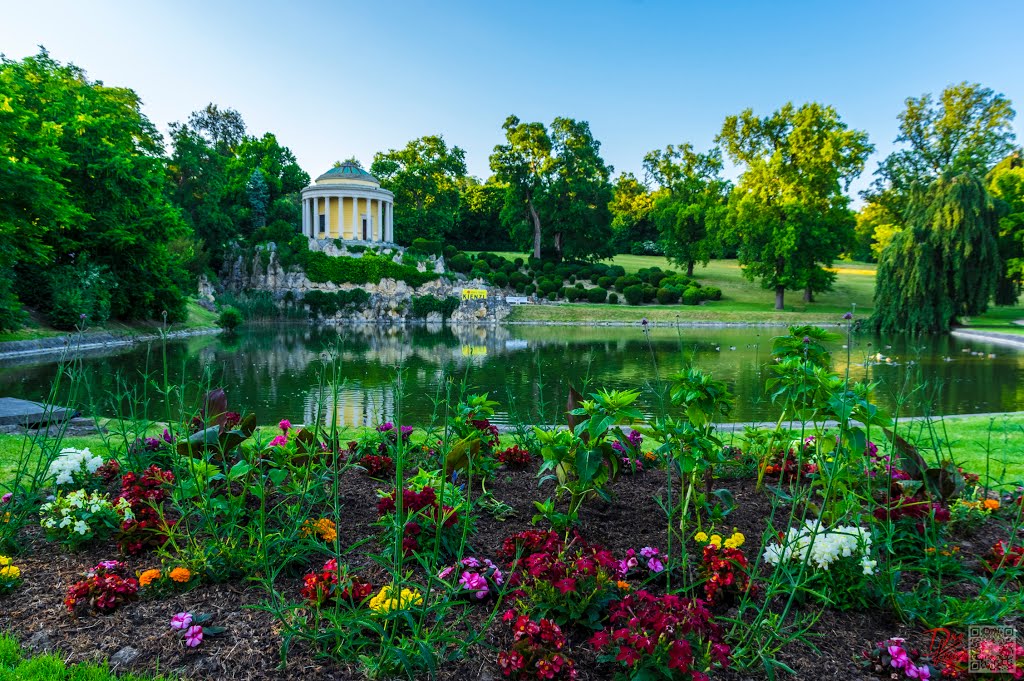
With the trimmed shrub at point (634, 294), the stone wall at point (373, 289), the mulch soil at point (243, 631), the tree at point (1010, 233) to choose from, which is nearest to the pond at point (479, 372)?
the mulch soil at point (243, 631)

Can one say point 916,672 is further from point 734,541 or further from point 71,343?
point 71,343

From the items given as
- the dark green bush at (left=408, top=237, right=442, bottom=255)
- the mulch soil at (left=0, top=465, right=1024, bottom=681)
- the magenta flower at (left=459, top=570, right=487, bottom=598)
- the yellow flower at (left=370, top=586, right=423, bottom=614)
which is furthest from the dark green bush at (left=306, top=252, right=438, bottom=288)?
the yellow flower at (left=370, top=586, right=423, bottom=614)

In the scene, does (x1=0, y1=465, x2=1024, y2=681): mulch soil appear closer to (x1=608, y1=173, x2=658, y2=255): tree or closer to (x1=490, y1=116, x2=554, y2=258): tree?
(x1=490, y1=116, x2=554, y2=258): tree

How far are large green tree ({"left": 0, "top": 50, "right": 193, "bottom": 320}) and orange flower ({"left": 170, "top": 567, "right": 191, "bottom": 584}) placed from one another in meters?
15.6

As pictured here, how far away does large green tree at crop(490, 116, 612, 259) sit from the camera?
45.7 meters

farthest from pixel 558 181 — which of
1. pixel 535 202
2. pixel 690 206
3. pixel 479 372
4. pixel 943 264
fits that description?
pixel 479 372

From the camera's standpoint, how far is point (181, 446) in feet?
9.67

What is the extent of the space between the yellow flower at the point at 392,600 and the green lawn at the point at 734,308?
86.0 ft

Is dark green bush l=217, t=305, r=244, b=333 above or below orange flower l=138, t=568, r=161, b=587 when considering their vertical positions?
below

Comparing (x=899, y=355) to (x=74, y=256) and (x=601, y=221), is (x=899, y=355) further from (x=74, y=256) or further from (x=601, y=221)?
(x=601, y=221)

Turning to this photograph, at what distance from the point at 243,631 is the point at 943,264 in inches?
1153

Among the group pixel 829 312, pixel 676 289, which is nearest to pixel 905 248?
pixel 829 312

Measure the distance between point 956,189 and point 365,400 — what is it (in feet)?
87.0

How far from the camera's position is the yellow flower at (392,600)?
1985mm
